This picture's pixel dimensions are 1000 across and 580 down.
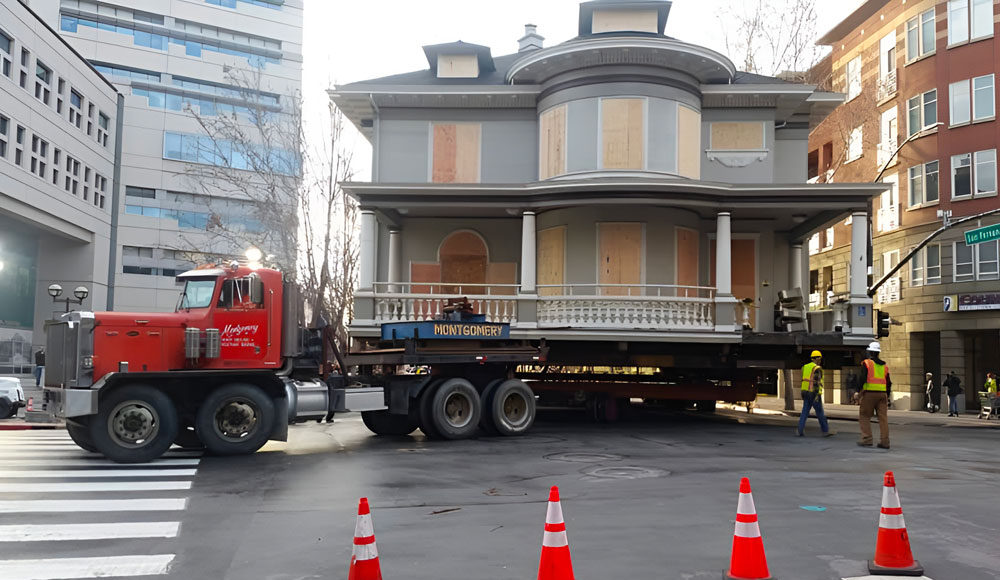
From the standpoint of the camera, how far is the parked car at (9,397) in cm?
2212

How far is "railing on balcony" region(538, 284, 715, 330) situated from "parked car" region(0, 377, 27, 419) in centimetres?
1433

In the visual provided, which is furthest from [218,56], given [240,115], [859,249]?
[859,249]

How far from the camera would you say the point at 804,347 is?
19.2 meters

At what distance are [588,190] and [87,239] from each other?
120ft

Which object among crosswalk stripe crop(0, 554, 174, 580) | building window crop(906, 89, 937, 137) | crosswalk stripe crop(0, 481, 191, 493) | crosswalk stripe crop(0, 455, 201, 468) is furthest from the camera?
building window crop(906, 89, 937, 137)

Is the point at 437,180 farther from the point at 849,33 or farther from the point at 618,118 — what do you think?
the point at 849,33

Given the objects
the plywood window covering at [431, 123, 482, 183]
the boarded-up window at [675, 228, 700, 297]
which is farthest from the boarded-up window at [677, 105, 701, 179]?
the plywood window covering at [431, 123, 482, 183]

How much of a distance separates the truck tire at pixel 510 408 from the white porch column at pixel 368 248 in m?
5.44

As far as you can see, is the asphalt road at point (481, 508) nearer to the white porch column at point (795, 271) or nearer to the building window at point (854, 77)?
the white porch column at point (795, 271)

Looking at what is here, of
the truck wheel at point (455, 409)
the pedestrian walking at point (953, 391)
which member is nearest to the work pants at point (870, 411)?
the truck wheel at point (455, 409)

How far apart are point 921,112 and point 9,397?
33.1 metres

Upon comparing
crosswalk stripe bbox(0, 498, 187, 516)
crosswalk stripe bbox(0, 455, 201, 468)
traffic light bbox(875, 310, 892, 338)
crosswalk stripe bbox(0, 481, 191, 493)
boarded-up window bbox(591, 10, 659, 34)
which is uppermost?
boarded-up window bbox(591, 10, 659, 34)

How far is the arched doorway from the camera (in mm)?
23734

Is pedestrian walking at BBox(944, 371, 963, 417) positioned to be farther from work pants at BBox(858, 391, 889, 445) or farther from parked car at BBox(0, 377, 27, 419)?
parked car at BBox(0, 377, 27, 419)
